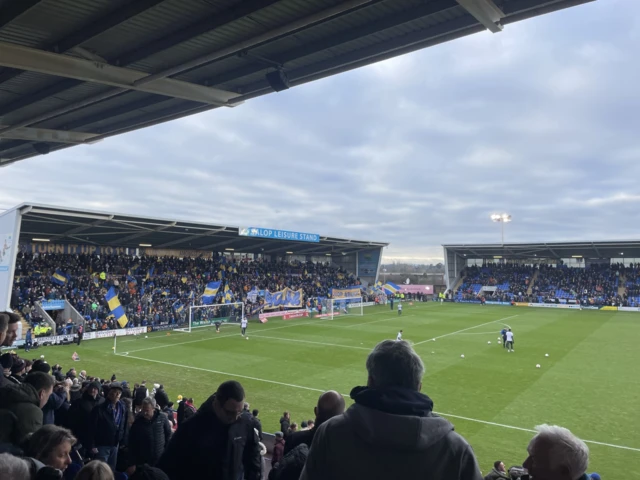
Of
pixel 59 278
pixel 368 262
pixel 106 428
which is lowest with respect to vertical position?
pixel 106 428

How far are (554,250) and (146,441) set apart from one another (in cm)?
6201

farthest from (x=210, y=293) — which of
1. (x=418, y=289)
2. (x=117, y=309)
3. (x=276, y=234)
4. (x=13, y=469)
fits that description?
(x=418, y=289)

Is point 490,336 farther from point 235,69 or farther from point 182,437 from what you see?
point 182,437

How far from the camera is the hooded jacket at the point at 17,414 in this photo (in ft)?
13.3

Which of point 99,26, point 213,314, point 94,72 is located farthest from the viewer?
point 213,314

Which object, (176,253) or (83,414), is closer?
(83,414)

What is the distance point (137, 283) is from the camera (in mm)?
37094

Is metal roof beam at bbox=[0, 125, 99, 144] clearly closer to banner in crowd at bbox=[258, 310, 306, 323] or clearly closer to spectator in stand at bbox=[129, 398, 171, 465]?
spectator in stand at bbox=[129, 398, 171, 465]

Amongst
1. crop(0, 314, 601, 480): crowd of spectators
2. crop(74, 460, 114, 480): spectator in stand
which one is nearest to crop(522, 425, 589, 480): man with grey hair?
crop(0, 314, 601, 480): crowd of spectators

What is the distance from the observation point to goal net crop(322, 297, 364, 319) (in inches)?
1683

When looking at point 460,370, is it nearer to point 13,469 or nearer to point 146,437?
point 146,437

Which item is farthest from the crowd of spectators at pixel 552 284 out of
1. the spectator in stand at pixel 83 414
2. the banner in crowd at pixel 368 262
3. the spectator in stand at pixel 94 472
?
the spectator in stand at pixel 94 472

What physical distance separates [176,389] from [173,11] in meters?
13.4

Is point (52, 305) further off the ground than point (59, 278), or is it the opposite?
point (59, 278)
